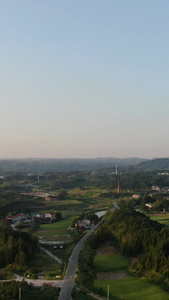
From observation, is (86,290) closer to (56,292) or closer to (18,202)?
(56,292)

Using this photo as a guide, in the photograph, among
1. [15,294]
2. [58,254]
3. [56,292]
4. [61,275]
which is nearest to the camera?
[15,294]

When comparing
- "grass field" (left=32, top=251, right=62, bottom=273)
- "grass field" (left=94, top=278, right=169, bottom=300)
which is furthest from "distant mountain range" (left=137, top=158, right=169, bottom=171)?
"grass field" (left=94, top=278, right=169, bottom=300)

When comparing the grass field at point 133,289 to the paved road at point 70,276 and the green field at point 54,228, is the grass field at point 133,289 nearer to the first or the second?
the paved road at point 70,276

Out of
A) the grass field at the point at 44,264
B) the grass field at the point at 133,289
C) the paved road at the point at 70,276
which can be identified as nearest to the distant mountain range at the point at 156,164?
the paved road at the point at 70,276

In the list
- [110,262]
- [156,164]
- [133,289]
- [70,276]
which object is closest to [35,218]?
[110,262]

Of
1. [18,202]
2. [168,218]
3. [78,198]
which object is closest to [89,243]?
[168,218]

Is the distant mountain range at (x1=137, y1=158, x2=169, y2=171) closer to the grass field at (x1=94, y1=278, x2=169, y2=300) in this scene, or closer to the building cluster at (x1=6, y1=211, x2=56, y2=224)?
the building cluster at (x1=6, y1=211, x2=56, y2=224)

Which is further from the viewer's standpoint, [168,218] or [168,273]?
[168,218]

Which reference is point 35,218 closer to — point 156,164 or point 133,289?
point 133,289
